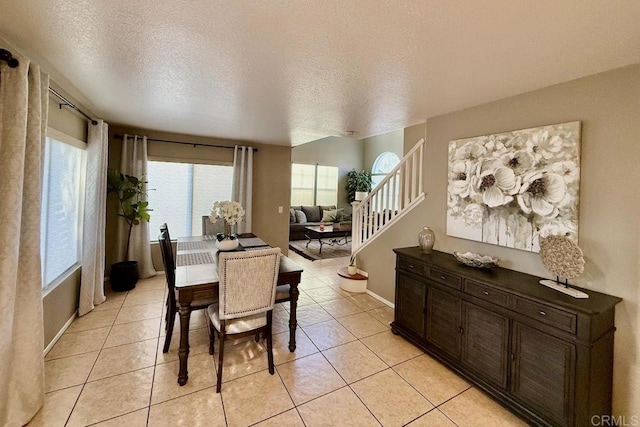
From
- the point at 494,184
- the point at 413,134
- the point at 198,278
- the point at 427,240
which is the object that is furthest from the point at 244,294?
the point at 413,134

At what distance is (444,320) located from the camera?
2357 millimetres

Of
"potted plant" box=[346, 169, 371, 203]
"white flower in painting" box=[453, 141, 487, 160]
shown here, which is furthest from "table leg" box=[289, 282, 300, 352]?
"potted plant" box=[346, 169, 371, 203]

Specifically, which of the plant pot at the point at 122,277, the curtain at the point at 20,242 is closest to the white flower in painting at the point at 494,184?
the curtain at the point at 20,242

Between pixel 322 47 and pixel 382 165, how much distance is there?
321 inches

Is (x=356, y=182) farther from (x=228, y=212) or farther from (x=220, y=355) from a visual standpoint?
(x=220, y=355)

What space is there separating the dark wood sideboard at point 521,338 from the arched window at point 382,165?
7052mm

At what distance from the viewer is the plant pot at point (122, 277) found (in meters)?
3.74

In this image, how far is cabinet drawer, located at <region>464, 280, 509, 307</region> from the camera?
76.0 inches

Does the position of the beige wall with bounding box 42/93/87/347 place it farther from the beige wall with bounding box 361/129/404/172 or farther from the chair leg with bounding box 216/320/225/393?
the beige wall with bounding box 361/129/404/172

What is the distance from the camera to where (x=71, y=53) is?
185 centimetres

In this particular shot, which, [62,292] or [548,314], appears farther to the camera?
[62,292]

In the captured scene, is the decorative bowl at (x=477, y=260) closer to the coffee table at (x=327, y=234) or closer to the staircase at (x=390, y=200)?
the staircase at (x=390, y=200)

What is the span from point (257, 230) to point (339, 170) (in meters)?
5.09

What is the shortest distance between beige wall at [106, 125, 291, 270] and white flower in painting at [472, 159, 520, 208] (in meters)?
3.70
